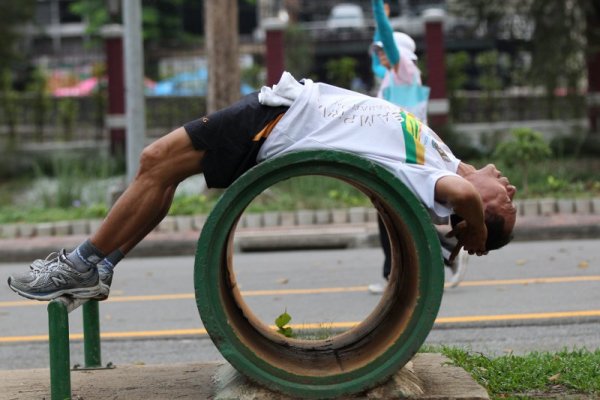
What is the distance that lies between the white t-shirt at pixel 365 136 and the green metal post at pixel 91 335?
119 centimetres

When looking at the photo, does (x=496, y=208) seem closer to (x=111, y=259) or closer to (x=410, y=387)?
(x=410, y=387)

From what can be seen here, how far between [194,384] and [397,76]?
12.3 ft

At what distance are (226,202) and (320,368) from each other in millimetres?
768

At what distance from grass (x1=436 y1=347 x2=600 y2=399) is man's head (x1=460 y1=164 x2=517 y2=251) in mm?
670

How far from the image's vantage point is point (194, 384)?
4.30m

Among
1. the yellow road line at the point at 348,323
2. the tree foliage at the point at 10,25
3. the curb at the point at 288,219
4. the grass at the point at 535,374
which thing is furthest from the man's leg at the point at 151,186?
the tree foliage at the point at 10,25

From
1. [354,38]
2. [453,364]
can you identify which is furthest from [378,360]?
[354,38]

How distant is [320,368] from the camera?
3975mm

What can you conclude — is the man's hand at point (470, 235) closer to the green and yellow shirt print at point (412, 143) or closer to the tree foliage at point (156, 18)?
the green and yellow shirt print at point (412, 143)

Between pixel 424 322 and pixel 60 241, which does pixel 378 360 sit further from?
pixel 60 241

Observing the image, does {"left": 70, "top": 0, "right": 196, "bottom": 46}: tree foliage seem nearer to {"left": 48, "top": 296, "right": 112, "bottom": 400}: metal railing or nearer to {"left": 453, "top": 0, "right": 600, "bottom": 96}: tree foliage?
{"left": 453, "top": 0, "right": 600, "bottom": 96}: tree foliage

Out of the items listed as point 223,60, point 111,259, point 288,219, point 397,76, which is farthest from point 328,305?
point 223,60

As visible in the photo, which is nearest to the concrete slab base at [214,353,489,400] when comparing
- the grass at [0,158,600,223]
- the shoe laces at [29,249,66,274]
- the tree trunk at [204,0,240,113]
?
the shoe laces at [29,249,66,274]

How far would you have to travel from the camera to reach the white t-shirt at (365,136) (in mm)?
3877
